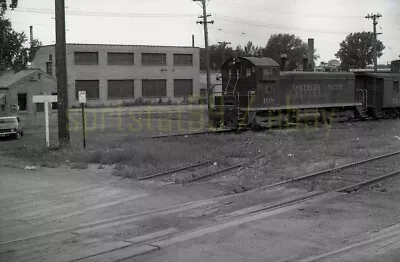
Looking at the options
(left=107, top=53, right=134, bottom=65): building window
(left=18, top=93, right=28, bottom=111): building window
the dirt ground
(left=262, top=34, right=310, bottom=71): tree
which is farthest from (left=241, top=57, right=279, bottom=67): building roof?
(left=262, top=34, right=310, bottom=71): tree

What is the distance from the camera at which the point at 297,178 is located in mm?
11812

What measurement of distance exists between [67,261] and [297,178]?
270 inches

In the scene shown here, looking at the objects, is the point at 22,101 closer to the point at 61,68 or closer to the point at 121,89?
the point at 61,68

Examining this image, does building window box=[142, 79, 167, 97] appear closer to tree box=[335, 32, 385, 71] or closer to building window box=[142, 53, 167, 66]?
building window box=[142, 53, 167, 66]

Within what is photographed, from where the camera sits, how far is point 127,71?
69750 millimetres

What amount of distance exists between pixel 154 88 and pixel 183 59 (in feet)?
22.9

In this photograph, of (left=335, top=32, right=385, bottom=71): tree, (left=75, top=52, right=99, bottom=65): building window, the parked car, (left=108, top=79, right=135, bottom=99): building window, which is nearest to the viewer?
the parked car

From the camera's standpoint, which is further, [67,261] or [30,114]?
[30,114]

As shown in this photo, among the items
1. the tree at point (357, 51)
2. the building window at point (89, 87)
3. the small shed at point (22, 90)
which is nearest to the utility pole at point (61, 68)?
the small shed at point (22, 90)

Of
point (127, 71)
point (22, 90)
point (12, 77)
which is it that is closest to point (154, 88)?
point (127, 71)

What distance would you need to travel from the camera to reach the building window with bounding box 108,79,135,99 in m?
69.0

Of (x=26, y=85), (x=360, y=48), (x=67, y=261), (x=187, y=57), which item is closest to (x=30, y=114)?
(x=26, y=85)

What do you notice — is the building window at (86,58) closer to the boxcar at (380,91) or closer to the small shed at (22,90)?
the small shed at (22,90)

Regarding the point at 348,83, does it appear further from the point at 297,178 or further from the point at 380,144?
the point at 297,178
